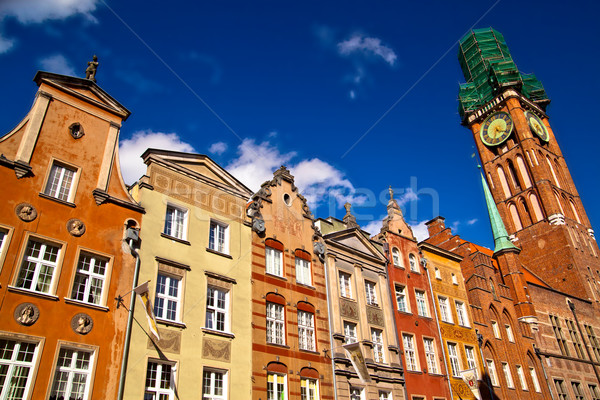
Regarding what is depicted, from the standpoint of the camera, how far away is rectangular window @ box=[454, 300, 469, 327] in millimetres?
33188

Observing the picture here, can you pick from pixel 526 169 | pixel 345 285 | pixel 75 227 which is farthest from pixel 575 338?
pixel 75 227

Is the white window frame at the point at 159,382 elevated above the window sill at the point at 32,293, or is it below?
below

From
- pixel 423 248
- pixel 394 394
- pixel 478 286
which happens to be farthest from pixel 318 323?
pixel 478 286

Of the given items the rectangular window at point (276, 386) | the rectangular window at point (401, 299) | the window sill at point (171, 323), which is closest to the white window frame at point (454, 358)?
the rectangular window at point (401, 299)

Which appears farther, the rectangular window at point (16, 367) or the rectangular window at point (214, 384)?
the rectangular window at point (214, 384)

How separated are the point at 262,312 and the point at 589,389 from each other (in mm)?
32417

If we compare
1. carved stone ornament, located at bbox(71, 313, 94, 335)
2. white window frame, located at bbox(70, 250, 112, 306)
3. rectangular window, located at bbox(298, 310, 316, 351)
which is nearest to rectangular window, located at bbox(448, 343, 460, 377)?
rectangular window, located at bbox(298, 310, 316, 351)

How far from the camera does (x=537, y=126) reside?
6975 cm

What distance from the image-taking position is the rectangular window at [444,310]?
3228cm

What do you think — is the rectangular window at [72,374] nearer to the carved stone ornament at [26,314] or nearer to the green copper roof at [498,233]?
the carved stone ornament at [26,314]

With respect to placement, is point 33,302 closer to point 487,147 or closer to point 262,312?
point 262,312

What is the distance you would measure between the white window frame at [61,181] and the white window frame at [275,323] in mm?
9856

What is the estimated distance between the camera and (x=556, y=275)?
2176 inches

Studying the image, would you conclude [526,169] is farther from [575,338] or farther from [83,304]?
[83,304]
